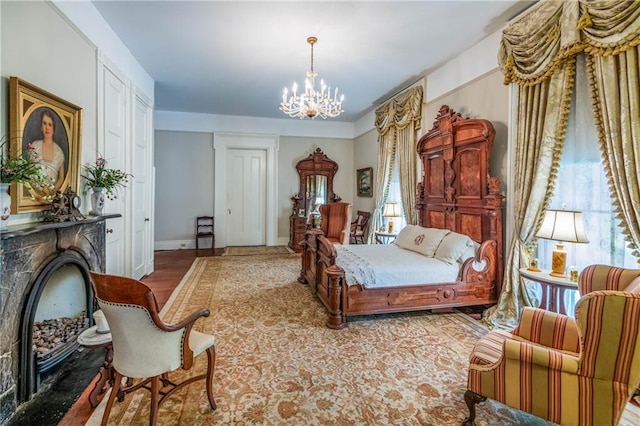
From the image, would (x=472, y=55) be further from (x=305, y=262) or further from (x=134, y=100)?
(x=134, y=100)

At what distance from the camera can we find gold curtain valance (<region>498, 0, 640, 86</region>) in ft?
7.02

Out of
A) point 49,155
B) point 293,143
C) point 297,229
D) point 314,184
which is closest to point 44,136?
point 49,155

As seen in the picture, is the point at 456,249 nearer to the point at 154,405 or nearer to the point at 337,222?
the point at 337,222

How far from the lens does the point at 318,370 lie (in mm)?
2273

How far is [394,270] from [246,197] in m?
5.27

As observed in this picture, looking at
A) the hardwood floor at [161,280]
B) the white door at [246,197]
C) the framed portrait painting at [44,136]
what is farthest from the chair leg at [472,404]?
the white door at [246,197]

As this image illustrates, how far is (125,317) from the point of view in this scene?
155cm

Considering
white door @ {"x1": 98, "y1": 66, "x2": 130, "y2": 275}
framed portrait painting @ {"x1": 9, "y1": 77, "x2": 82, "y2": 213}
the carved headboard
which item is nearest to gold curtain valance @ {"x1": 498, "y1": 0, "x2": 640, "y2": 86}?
the carved headboard

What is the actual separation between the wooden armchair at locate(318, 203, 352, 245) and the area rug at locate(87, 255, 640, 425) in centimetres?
166

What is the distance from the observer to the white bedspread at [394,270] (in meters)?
3.06

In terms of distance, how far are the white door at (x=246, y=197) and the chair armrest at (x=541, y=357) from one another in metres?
6.59

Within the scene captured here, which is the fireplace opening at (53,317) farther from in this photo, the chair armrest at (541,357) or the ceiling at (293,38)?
the chair armrest at (541,357)

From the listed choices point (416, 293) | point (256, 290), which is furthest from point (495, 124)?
point (256, 290)

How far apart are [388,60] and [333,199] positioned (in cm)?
402
